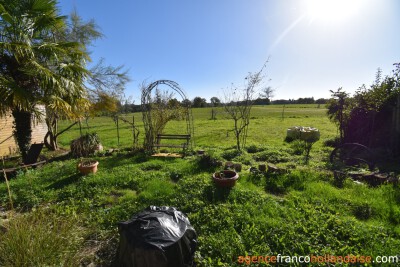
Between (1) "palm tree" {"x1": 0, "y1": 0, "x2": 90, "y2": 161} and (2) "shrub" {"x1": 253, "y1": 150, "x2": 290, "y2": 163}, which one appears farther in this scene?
(2) "shrub" {"x1": 253, "y1": 150, "x2": 290, "y2": 163}

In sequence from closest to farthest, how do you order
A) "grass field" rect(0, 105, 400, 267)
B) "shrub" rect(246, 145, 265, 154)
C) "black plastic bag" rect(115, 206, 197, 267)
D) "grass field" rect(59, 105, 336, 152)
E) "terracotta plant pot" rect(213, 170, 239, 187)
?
"black plastic bag" rect(115, 206, 197, 267), "grass field" rect(0, 105, 400, 267), "terracotta plant pot" rect(213, 170, 239, 187), "shrub" rect(246, 145, 265, 154), "grass field" rect(59, 105, 336, 152)

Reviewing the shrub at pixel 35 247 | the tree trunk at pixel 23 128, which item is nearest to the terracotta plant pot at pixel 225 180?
the shrub at pixel 35 247

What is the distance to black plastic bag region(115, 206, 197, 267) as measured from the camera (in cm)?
209

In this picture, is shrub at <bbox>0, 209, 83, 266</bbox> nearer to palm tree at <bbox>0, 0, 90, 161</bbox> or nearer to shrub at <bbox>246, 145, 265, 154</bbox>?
palm tree at <bbox>0, 0, 90, 161</bbox>

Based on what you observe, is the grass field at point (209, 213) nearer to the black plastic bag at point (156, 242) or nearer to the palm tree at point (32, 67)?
the black plastic bag at point (156, 242)

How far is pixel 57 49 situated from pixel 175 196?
18.1 ft

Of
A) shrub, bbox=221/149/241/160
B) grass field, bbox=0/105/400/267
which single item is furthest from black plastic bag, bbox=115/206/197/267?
shrub, bbox=221/149/241/160

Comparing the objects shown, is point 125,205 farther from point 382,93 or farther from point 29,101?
point 382,93

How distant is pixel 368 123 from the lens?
7707 millimetres

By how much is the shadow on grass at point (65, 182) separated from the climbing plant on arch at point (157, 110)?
2.94m

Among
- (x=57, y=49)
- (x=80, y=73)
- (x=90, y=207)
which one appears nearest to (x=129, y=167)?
(x=90, y=207)

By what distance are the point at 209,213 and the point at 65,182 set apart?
3.91 m

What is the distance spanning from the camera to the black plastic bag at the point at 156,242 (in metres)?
2.09

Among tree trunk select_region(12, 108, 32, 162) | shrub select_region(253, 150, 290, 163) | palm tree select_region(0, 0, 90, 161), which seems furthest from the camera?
shrub select_region(253, 150, 290, 163)
